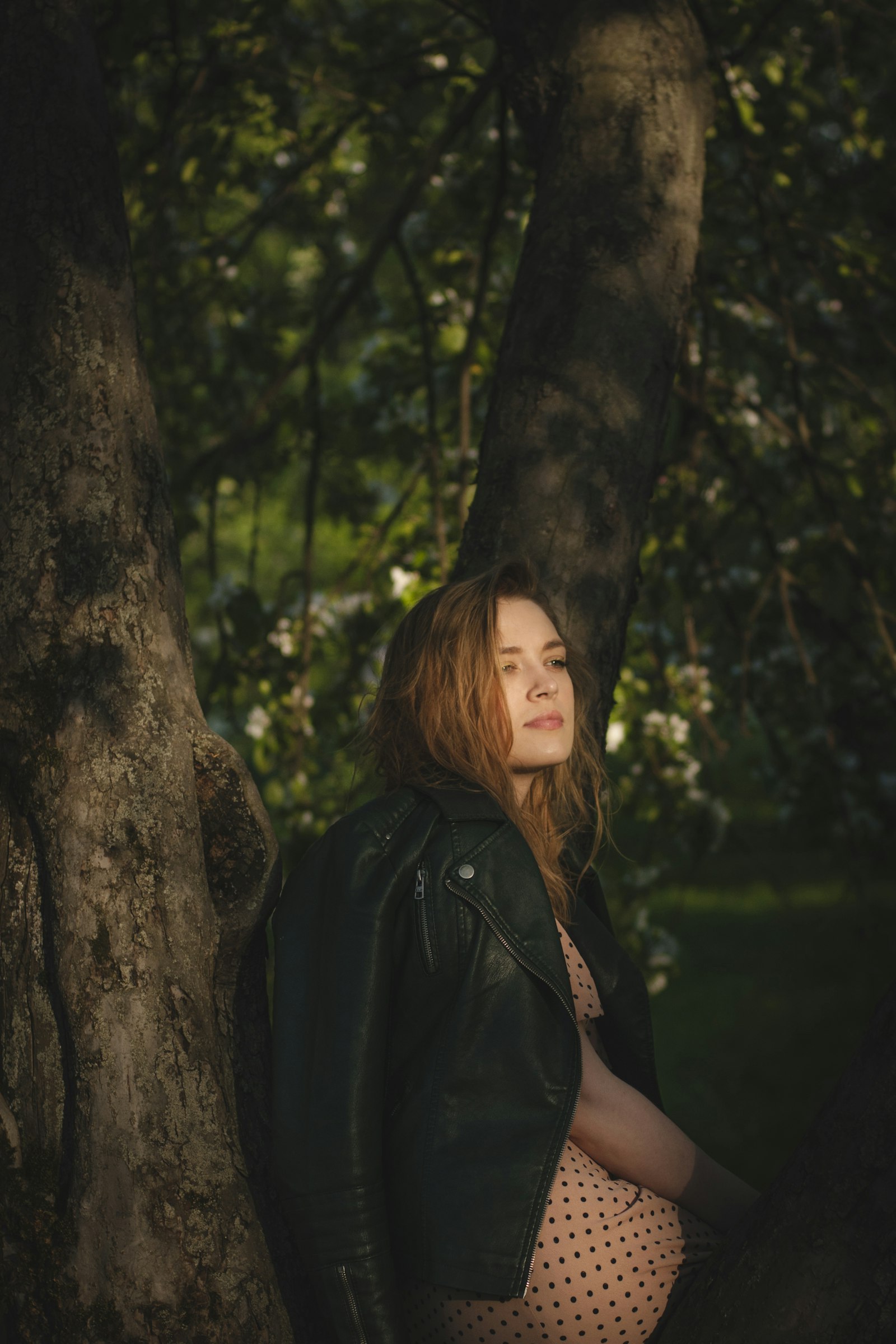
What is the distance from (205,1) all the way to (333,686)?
254 centimetres

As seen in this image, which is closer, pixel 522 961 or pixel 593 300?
pixel 522 961

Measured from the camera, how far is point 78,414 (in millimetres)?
1750

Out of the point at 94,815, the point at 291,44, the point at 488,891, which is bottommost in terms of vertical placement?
the point at 488,891

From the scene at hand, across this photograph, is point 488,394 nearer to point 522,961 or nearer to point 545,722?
point 545,722

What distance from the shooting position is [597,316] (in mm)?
2270

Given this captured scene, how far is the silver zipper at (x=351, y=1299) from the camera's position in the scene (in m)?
1.57

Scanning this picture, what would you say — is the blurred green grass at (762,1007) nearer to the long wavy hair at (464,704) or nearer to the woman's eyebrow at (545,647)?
the long wavy hair at (464,704)

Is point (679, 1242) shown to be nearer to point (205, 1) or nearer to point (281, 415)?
point (281, 415)

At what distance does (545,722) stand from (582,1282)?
968 mm


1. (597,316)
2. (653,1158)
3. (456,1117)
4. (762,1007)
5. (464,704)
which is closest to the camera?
(456,1117)

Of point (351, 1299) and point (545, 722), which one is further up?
point (545, 722)

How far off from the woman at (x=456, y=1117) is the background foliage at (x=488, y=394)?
1.86 m

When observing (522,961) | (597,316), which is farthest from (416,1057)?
(597,316)

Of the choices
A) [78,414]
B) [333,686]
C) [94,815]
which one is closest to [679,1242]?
[94,815]
